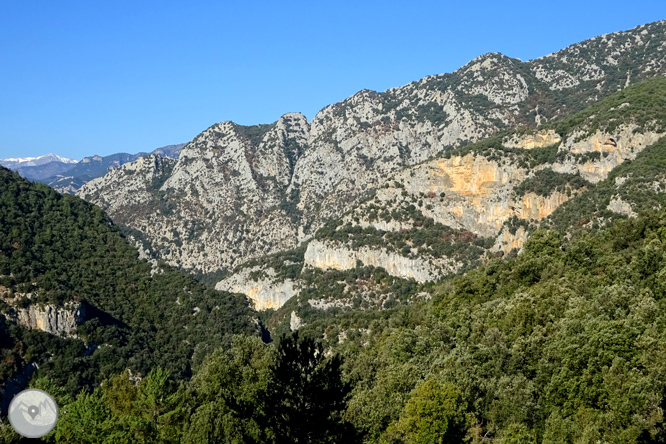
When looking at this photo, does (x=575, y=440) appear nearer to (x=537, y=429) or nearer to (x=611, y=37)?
(x=537, y=429)

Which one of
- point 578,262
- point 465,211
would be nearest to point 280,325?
point 465,211

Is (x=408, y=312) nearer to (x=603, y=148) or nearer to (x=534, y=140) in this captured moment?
(x=603, y=148)

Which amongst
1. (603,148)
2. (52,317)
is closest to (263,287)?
(52,317)

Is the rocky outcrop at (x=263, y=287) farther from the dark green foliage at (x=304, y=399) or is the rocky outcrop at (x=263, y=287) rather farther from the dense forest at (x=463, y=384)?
the dark green foliage at (x=304, y=399)

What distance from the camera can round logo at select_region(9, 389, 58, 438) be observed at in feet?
68.1

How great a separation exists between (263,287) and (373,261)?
31.6m

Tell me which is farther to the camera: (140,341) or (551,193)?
(551,193)

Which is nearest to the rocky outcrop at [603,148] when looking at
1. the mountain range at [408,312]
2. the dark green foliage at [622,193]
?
the mountain range at [408,312]

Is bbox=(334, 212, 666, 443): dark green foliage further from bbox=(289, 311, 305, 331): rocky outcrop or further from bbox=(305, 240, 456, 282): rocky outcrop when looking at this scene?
bbox=(289, 311, 305, 331): rocky outcrop

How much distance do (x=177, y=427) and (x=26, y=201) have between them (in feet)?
227

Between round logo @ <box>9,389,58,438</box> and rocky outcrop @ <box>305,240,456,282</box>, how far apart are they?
93405 mm

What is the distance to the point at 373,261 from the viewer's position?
12081 centimetres

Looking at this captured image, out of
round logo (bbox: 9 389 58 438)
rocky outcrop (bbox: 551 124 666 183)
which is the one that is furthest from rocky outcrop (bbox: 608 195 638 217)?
round logo (bbox: 9 389 58 438)

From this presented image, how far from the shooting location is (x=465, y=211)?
12012cm
